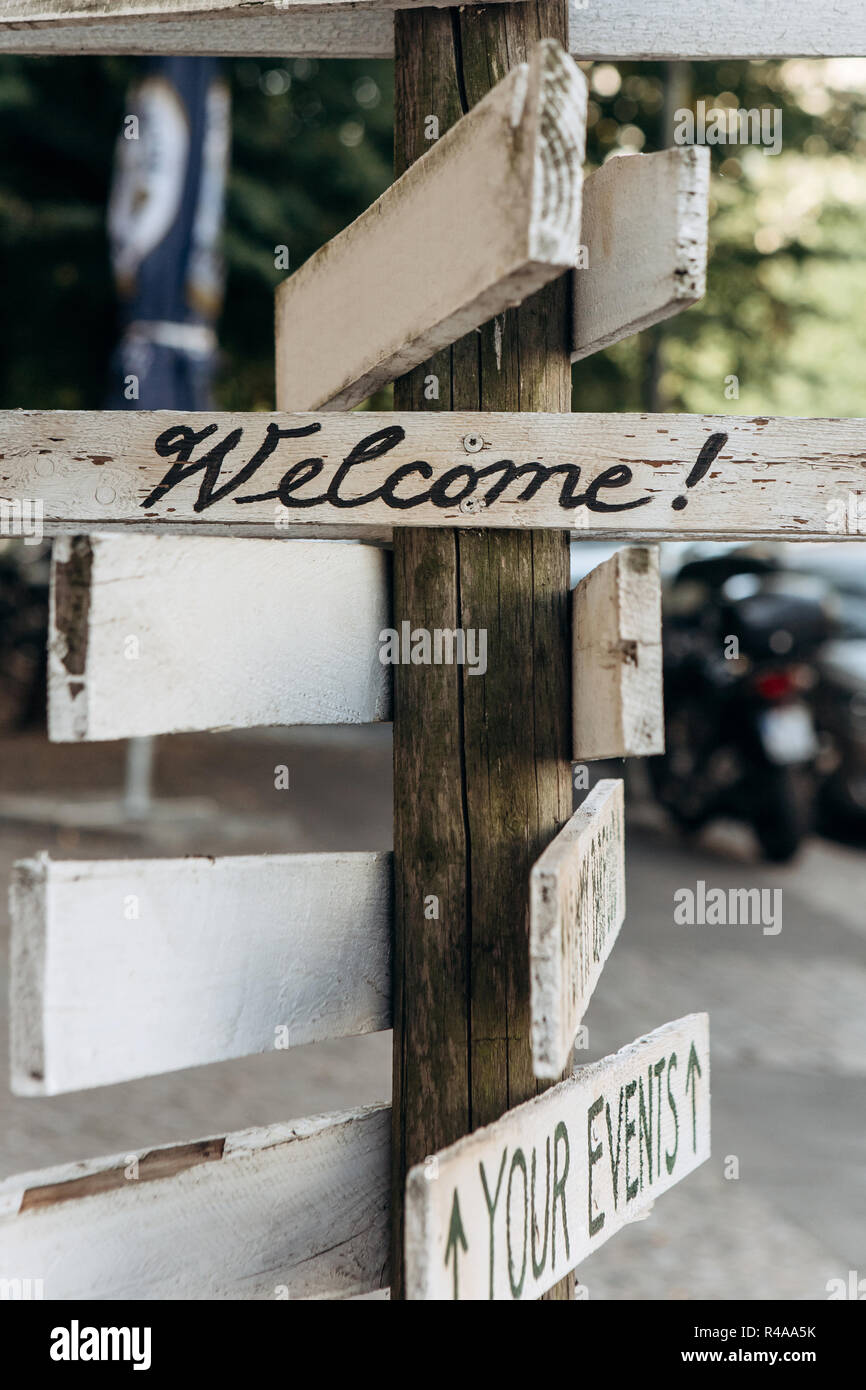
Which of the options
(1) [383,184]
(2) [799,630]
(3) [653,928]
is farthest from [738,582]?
(1) [383,184]

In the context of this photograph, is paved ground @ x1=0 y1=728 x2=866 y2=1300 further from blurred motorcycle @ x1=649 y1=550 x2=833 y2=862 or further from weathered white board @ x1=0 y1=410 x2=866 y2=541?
weathered white board @ x1=0 y1=410 x2=866 y2=541

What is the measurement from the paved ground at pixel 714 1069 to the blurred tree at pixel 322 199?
340 centimetres

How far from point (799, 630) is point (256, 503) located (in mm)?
7098

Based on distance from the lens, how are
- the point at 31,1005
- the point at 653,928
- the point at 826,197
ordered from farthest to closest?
the point at 826,197
the point at 653,928
the point at 31,1005

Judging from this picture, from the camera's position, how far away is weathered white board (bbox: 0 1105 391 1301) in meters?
1.44

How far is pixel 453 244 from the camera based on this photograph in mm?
1338

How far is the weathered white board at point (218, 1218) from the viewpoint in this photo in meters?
1.44

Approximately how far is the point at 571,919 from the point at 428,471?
1.71 feet

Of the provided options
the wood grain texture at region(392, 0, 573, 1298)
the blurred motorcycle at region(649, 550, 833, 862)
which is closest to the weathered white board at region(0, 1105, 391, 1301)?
the wood grain texture at region(392, 0, 573, 1298)

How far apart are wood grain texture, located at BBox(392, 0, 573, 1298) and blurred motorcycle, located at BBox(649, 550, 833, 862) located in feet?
19.9

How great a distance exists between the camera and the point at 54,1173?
1496 mm

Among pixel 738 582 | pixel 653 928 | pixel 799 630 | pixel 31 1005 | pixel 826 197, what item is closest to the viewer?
pixel 31 1005

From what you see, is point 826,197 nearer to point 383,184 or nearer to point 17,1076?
point 383,184
